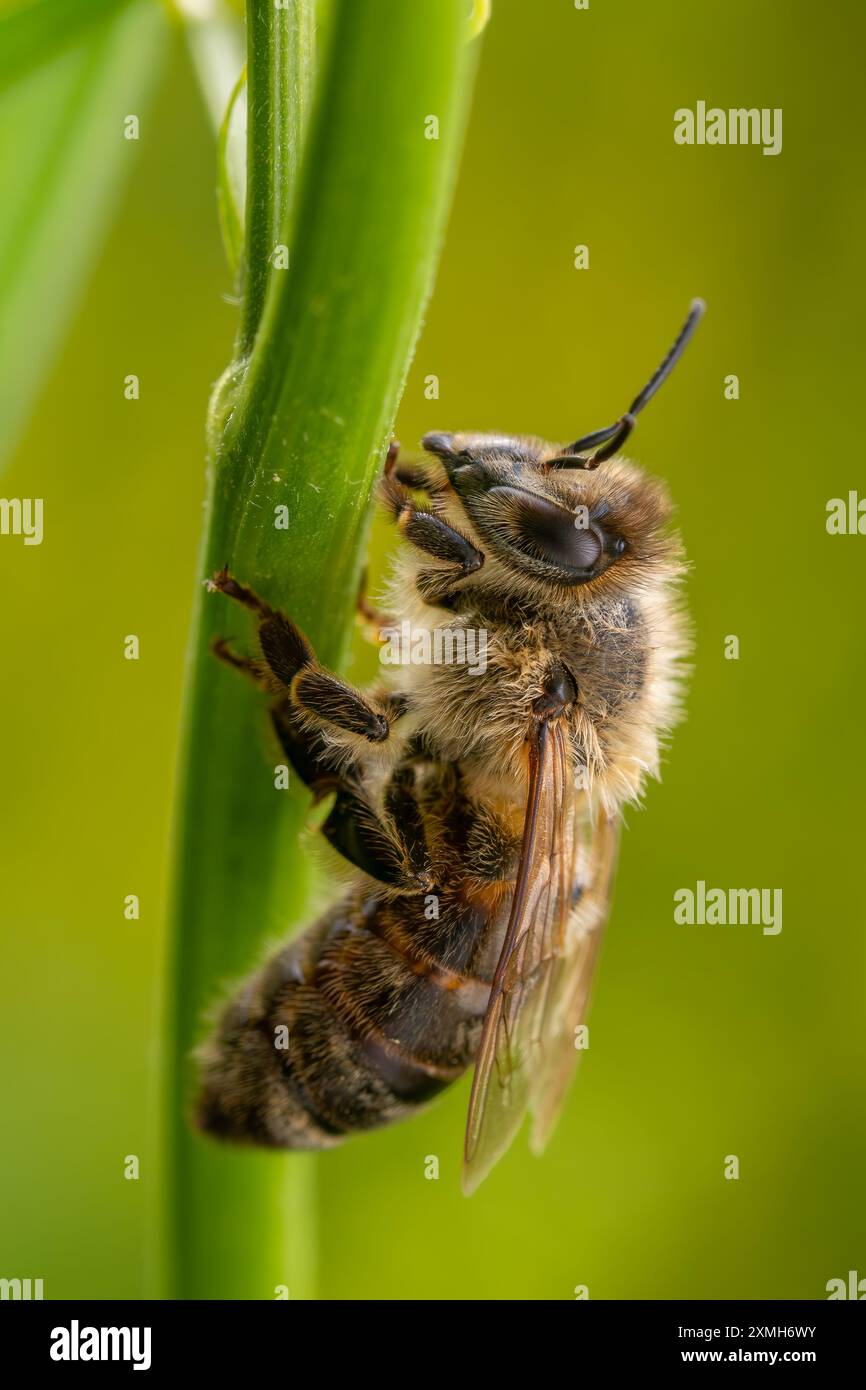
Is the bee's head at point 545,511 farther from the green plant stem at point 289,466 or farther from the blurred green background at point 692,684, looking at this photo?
the blurred green background at point 692,684

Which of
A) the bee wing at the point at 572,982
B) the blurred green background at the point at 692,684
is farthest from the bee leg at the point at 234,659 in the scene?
the blurred green background at the point at 692,684

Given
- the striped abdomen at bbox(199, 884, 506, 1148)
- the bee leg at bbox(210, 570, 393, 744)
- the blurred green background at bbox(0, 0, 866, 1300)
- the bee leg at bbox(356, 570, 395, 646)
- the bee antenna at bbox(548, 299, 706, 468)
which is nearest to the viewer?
the bee leg at bbox(210, 570, 393, 744)

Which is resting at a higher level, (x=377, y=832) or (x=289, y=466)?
(x=289, y=466)

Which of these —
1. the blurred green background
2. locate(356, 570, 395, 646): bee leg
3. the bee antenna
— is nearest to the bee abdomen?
locate(356, 570, 395, 646): bee leg

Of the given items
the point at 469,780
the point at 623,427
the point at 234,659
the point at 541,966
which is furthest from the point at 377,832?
the point at 623,427

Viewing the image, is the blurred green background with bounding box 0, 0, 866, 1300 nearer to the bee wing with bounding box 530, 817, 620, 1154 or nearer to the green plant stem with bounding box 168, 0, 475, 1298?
the bee wing with bounding box 530, 817, 620, 1154

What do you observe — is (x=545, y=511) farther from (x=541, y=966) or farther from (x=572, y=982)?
(x=572, y=982)

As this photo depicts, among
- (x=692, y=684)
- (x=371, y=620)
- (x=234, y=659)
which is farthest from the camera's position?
(x=692, y=684)

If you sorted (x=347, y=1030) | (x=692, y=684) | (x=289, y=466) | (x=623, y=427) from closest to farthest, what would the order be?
1. (x=289, y=466)
2. (x=623, y=427)
3. (x=347, y=1030)
4. (x=692, y=684)

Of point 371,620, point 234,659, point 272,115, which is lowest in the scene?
point 234,659
